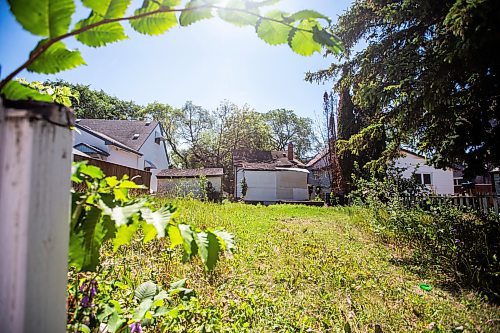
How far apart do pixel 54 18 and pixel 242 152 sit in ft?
110

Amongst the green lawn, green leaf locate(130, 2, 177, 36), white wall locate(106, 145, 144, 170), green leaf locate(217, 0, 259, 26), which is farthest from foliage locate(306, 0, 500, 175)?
white wall locate(106, 145, 144, 170)

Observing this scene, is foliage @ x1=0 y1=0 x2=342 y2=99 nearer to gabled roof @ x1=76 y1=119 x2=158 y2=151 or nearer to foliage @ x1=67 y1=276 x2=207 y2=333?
foliage @ x1=67 y1=276 x2=207 y2=333

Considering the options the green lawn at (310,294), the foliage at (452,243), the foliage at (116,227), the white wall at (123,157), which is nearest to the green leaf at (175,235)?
the foliage at (116,227)

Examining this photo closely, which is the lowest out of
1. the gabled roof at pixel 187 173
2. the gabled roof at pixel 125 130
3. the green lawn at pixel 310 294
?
the green lawn at pixel 310 294

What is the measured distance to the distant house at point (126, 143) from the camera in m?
21.3

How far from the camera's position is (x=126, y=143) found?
2555 centimetres

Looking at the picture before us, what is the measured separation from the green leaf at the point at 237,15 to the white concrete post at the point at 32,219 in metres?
0.45

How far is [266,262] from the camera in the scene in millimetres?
4504

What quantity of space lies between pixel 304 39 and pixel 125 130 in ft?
95.8

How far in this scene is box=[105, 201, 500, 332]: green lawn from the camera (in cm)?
265

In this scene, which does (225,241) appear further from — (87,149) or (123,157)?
(123,157)

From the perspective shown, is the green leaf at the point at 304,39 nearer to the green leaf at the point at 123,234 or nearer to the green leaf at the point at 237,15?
the green leaf at the point at 237,15

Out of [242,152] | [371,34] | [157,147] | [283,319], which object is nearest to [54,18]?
[283,319]

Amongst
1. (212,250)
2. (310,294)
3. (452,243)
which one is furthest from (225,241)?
(452,243)
